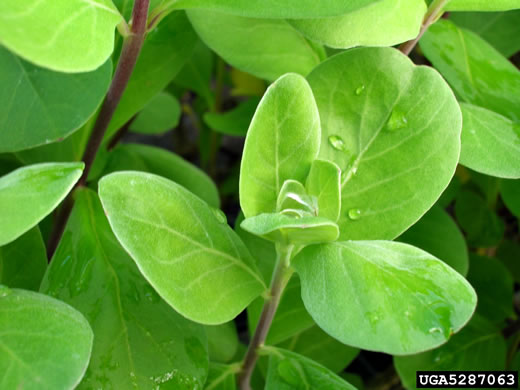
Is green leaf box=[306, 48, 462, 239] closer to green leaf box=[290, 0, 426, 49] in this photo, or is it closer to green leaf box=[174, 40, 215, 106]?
green leaf box=[290, 0, 426, 49]

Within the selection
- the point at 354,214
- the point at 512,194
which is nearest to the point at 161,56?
the point at 354,214

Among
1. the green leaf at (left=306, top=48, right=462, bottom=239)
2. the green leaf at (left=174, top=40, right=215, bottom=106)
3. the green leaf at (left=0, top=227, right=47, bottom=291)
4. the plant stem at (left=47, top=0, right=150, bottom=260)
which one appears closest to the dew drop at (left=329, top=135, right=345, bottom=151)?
the green leaf at (left=306, top=48, right=462, bottom=239)

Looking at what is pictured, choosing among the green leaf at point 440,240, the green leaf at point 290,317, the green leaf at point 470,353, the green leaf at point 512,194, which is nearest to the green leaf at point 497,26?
the green leaf at point 512,194

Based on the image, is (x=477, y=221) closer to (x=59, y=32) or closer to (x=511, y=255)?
(x=511, y=255)

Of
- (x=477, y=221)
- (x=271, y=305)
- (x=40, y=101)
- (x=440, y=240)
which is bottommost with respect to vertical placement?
(x=477, y=221)

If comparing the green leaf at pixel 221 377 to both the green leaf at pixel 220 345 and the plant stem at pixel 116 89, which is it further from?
the plant stem at pixel 116 89

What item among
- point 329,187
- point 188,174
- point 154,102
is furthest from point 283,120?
point 154,102
